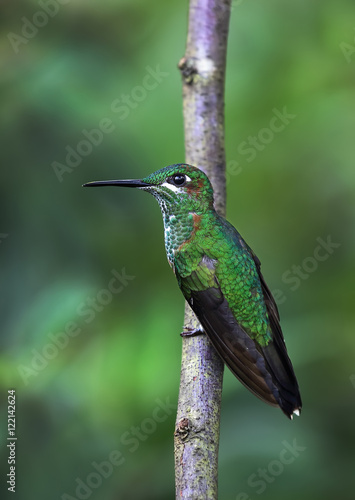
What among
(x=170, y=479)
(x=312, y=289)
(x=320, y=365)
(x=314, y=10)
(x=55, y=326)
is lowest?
(x=170, y=479)

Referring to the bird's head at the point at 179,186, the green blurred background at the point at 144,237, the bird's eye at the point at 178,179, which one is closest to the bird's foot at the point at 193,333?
the bird's head at the point at 179,186

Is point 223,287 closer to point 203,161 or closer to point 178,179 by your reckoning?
point 178,179

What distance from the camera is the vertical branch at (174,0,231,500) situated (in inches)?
73.1

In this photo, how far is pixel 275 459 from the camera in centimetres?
308

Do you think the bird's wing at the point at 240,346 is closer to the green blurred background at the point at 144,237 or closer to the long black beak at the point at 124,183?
the long black beak at the point at 124,183

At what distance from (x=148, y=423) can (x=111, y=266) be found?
111 cm

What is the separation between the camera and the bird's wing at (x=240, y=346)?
7.49 ft

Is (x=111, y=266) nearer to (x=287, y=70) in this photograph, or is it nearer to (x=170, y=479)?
(x=170, y=479)

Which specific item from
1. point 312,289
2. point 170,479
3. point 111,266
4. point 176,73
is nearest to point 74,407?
point 170,479

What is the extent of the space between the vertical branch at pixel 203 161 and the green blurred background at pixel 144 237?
3.12 ft

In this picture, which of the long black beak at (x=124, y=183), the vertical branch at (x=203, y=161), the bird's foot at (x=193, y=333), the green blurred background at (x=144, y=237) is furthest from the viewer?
the green blurred background at (x=144, y=237)

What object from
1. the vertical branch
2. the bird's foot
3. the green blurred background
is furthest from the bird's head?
the green blurred background

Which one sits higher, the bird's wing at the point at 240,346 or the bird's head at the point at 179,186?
the bird's head at the point at 179,186

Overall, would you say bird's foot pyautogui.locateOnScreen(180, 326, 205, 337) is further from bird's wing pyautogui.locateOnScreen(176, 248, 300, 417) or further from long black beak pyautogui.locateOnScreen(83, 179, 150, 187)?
long black beak pyautogui.locateOnScreen(83, 179, 150, 187)
